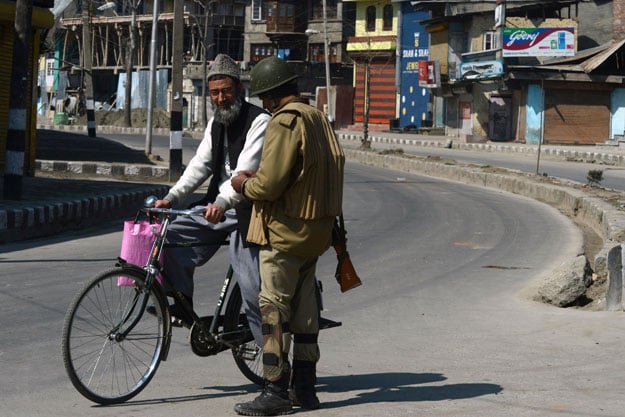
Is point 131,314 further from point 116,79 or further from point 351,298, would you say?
point 116,79

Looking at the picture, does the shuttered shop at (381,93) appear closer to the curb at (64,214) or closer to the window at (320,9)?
the window at (320,9)

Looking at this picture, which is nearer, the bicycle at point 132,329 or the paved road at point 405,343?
the bicycle at point 132,329

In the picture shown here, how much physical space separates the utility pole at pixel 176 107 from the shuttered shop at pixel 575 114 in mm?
32228

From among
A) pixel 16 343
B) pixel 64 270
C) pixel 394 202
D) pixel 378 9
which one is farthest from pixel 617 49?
pixel 16 343

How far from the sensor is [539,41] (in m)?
56.3

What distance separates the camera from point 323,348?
7824 millimetres

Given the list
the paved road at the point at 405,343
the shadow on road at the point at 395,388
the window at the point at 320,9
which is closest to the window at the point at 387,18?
the window at the point at 320,9

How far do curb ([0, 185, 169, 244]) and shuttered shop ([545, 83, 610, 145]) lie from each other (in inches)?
1531

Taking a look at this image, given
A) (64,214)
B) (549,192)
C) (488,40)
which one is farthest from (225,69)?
(488,40)

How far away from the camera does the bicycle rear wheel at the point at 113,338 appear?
5.72 metres

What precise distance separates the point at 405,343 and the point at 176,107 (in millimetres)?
18651

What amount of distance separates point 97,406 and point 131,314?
50cm

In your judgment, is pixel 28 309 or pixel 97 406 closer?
pixel 97 406

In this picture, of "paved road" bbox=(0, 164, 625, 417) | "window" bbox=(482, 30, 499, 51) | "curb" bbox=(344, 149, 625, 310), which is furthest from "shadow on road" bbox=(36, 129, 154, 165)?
"window" bbox=(482, 30, 499, 51)
